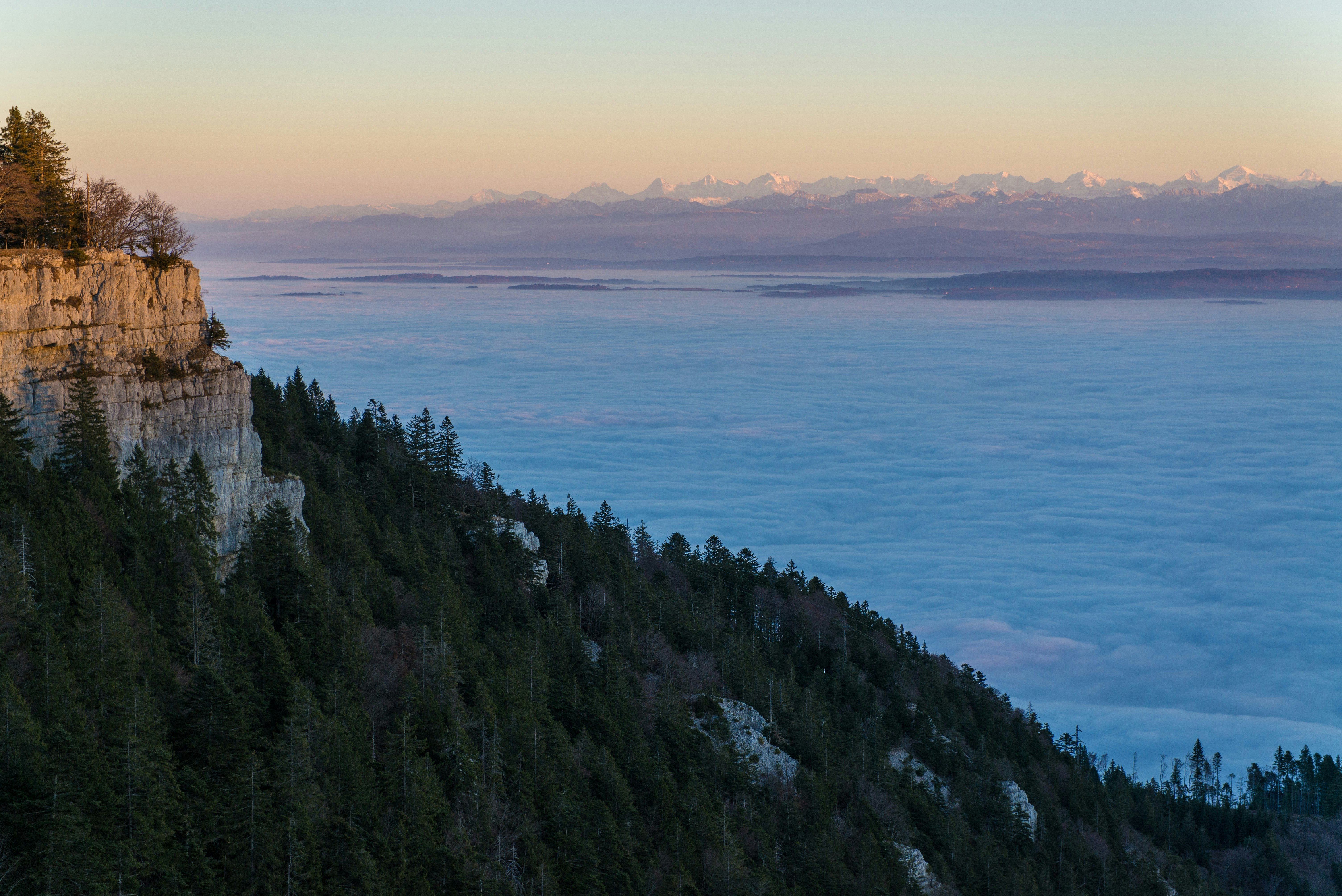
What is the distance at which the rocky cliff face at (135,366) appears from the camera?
37188mm

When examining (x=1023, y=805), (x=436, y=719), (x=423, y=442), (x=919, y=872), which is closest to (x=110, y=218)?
(x=436, y=719)

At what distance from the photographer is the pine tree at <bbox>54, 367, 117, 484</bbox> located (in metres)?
37.2

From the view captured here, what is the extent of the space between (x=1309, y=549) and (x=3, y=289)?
215540 mm

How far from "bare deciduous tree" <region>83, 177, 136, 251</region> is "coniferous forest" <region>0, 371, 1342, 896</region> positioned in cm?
794

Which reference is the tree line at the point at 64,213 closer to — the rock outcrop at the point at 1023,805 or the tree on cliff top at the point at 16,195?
the tree on cliff top at the point at 16,195

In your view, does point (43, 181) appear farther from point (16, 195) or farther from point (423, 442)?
point (423, 442)

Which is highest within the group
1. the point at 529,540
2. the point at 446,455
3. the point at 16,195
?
the point at 16,195

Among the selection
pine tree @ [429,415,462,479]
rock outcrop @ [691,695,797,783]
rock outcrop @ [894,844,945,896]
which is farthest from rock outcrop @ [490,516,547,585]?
rock outcrop @ [894,844,945,896]

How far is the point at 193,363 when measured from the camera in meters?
42.2

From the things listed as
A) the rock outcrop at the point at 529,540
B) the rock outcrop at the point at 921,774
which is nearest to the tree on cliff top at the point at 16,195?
the rock outcrop at the point at 529,540

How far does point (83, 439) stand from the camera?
123 feet

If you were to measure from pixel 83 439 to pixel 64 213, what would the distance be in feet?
35.0

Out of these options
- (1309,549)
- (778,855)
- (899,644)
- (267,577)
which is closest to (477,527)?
(267,577)

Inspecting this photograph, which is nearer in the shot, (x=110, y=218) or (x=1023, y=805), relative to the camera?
(x=110, y=218)
